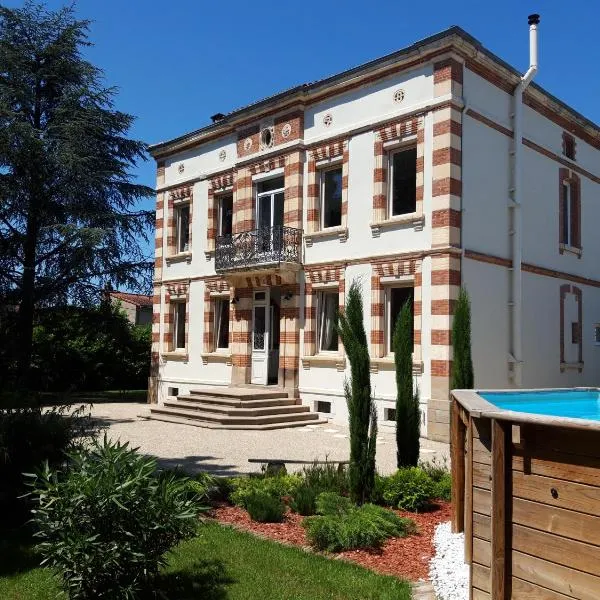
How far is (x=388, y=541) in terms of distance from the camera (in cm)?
614

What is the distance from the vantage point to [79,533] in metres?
4.24

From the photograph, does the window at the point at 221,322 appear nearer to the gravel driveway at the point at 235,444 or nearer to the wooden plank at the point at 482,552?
the gravel driveway at the point at 235,444

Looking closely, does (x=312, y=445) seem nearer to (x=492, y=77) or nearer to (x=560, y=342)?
(x=560, y=342)

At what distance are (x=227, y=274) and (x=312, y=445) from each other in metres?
7.20

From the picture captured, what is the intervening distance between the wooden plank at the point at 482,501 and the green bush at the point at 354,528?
71.4 inches

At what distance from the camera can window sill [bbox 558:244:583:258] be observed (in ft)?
57.6

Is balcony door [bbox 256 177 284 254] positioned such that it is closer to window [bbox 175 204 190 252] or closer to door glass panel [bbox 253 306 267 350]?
door glass panel [bbox 253 306 267 350]

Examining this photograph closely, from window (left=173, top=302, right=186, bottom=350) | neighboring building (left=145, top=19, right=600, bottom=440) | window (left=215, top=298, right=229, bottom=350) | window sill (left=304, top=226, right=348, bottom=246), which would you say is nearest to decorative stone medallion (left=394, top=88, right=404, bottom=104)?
neighboring building (left=145, top=19, right=600, bottom=440)

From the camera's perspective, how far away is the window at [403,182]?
15039mm

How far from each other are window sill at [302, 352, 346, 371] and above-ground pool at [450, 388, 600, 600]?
36.8 ft

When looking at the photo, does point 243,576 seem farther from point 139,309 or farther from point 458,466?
point 139,309

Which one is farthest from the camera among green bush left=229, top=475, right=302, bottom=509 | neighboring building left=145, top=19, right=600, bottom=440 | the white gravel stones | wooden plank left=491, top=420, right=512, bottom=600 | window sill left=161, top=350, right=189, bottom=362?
window sill left=161, top=350, right=189, bottom=362

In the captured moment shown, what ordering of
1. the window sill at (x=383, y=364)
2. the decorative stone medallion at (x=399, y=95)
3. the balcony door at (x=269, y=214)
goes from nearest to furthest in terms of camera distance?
1. the window sill at (x=383, y=364)
2. the decorative stone medallion at (x=399, y=95)
3. the balcony door at (x=269, y=214)

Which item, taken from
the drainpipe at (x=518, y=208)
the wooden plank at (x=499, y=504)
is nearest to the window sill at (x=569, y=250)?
the drainpipe at (x=518, y=208)
